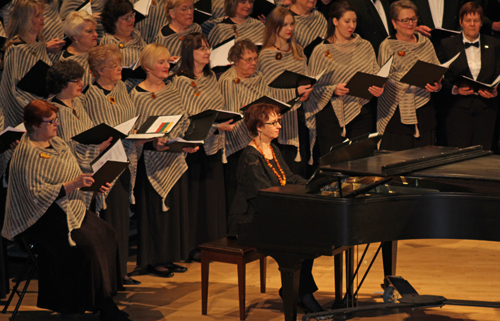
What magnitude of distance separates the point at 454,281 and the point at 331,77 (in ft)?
Answer: 6.24

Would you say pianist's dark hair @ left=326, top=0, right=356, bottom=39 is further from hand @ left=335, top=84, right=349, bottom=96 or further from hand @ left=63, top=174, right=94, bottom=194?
hand @ left=63, top=174, right=94, bottom=194

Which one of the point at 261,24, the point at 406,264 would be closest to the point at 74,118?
the point at 261,24

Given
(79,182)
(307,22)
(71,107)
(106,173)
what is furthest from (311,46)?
(79,182)

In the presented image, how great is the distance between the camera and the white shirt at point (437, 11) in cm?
621

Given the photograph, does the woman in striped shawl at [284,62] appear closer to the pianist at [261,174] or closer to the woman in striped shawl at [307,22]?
the woman in striped shawl at [307,22]

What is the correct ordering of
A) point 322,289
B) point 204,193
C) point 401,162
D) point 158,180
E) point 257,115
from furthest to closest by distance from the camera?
point 204,193 → point 158,180 → point 322,289 → point 257,115 → point 401,162

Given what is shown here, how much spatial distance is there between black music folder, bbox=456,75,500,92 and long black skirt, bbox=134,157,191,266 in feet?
7.60

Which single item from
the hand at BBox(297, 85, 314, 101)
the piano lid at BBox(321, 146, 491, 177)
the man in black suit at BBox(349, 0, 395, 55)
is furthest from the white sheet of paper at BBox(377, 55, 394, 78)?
the piano lid at BBox(321, 146, 491, 177)

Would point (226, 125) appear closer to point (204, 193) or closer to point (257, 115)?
point (204, 193)

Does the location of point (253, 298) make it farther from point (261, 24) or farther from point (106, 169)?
point (261, 24)

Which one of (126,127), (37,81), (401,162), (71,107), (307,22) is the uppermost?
(307,22)

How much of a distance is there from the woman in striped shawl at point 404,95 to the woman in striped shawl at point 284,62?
2.44ft

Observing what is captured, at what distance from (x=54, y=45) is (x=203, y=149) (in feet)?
4.27

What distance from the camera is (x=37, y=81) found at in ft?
14.6
